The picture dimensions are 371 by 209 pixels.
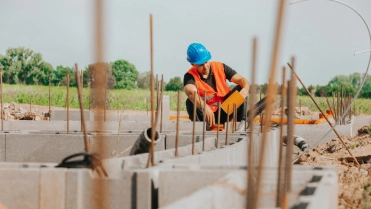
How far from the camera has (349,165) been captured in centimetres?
1040

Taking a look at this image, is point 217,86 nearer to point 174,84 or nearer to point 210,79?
point 210,79

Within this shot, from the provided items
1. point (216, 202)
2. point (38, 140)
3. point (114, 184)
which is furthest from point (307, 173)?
point (38, 140)

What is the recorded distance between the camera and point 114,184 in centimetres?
462

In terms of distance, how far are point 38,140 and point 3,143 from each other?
442 mm

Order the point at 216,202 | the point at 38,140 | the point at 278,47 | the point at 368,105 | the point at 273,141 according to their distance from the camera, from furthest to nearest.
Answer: the point at 368,105
the point at 273,141
the point at 38,140
the point at 216,202
the point at 278,47

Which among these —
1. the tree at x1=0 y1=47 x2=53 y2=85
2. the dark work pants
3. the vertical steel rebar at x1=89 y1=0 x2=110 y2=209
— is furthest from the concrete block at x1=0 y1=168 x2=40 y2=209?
the tree at x1=0 y1=47 x2=53 y2=85

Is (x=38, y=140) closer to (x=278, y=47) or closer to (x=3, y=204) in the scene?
(x=3, y=204)

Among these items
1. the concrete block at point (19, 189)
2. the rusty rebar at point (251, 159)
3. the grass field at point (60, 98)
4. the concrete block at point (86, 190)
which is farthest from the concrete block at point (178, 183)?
the grass field at point (60, 98)

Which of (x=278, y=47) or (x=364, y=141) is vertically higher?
(x=278, y=47)

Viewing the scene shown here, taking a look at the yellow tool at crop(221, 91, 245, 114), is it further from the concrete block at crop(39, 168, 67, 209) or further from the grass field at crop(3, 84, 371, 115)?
the grass field at crop(3, 84, 371, 115)

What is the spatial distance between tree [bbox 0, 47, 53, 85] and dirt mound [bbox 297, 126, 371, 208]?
37.7 meters

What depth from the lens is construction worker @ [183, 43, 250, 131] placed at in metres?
11.6

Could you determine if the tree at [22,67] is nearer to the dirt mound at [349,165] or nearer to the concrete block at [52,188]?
the dirt mound at [349,165]

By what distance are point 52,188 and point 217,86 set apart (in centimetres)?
731
